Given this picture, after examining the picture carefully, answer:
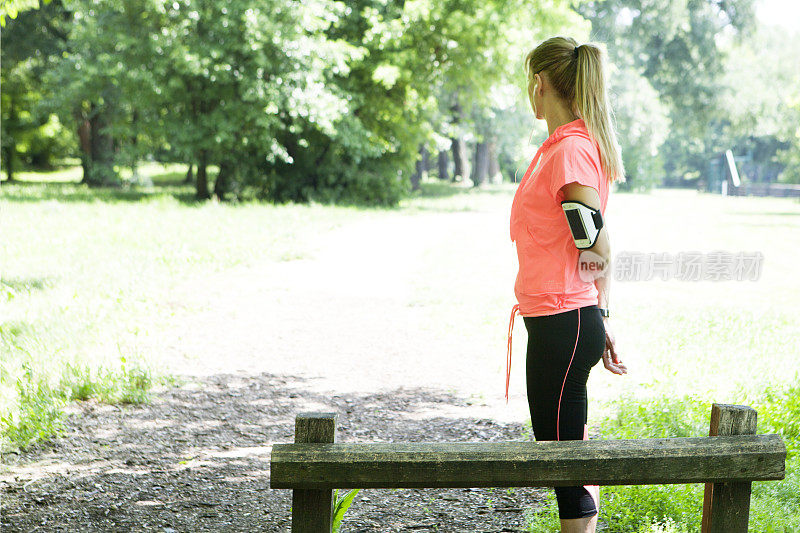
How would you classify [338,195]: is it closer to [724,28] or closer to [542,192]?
[542,192]

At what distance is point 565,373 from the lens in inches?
107

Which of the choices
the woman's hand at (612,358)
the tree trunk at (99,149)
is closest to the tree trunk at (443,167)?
the tree trunk at (99,149)

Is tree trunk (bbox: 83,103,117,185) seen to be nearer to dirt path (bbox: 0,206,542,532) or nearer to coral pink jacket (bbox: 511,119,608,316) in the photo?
dirt path (bbox: 0,206,542,532)

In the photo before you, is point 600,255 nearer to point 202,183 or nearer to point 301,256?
point 301,256

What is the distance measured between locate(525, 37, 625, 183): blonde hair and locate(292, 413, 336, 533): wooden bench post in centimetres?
132

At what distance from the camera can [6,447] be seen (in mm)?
4883

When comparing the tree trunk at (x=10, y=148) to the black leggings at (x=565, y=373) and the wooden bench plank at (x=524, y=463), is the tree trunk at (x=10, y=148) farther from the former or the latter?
the wooden bench plank at (x=524, y=463)

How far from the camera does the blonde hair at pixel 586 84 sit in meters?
2.70

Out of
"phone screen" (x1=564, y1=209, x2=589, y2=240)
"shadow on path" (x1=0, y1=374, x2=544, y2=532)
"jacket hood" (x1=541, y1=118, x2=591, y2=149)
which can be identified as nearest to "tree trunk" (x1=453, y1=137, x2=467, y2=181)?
"shadow on path" (x1=0, y1=374, x2=544, y2=532)

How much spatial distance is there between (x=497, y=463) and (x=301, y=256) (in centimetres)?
1129

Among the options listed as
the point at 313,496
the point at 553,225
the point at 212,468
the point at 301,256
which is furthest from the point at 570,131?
the point at 301,256

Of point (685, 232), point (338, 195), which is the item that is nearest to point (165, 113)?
point (338, 195)

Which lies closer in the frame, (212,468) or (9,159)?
(212,468)

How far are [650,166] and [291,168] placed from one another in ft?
96.9
